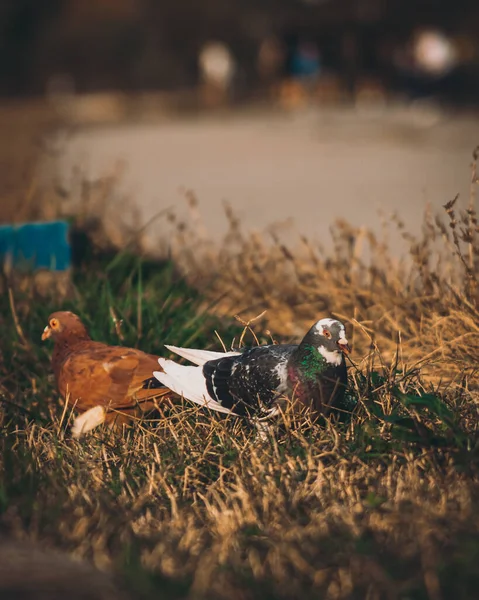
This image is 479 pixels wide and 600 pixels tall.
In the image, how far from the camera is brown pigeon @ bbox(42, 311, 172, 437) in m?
4.10

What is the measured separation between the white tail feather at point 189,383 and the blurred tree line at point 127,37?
3524 cm

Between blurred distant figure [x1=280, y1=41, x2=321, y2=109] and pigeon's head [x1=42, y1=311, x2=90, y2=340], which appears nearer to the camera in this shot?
pigeon's head [x1=42, y1=311, x2=90, y2=340]

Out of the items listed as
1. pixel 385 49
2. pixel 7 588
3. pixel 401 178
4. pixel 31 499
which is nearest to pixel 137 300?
pixel 31 499

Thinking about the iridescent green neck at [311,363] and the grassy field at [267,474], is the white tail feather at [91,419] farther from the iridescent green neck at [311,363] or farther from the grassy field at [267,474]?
the iridescent green neck at [311,363]

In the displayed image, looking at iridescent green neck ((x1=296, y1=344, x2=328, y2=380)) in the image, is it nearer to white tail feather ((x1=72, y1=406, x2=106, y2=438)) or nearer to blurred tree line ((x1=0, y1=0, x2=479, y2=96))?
white tail feather ((x1=72, y1=406, x2=106, y2=438))

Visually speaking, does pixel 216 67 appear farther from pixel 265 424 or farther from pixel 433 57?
pixel 265 424

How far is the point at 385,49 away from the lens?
3516 cm

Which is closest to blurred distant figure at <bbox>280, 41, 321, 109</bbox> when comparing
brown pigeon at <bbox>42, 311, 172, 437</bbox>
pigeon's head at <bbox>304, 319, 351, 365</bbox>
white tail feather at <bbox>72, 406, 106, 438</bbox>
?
brown pigeon at <bbox>42, 311, 172, 437</bbox>

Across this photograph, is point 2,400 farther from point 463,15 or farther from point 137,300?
point 463,15

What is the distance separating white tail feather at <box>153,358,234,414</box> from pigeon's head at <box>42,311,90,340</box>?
53 cm

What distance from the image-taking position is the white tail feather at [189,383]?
3.87 metres

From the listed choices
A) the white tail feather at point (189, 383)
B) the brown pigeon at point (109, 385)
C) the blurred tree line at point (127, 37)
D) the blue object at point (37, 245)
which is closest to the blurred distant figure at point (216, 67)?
the blurred tree line at point (127, 37)

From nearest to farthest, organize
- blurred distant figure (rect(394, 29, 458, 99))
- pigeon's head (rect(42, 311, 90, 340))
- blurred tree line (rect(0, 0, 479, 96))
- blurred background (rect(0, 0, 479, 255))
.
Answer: pigeon's head (rect(42, 311, 90, 340)), blurred background (rect(0, 0, 479, 255)), blurred distant figure (rect(394, 29, 458, 99)), blurred tree line (rect(0, 0, 479, 96))

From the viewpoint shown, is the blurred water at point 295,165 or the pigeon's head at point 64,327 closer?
the pigeon's head at point 64,327
